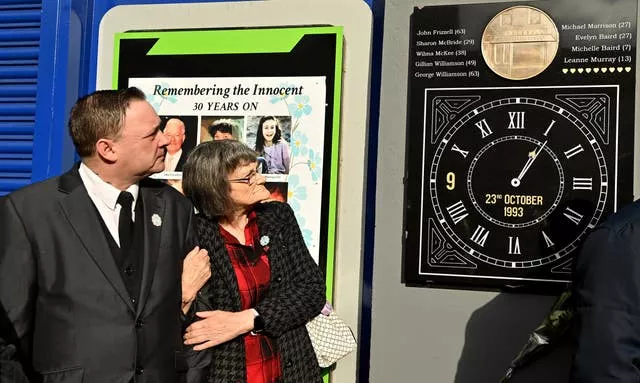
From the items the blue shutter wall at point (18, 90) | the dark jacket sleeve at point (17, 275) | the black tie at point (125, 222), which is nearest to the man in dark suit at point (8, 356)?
the dark jacket sleeve at point (17, 275)

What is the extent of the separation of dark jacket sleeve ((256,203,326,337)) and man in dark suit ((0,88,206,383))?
307 millimetres

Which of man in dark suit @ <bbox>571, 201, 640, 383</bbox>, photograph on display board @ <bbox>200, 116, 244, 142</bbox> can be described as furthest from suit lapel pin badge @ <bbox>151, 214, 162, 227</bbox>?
man in dark suit @ <bbox>571, 201, 640, 383</bbox>

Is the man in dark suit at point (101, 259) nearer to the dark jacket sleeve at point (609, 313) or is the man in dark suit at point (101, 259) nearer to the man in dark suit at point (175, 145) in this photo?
the man in dark suit at point (175, 145)

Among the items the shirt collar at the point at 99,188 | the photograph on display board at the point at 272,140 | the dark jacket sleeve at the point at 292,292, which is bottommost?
the dark jacket sleeve at the point at 292,292

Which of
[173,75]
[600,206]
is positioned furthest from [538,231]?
[173,75]

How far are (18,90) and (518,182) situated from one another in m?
2.56

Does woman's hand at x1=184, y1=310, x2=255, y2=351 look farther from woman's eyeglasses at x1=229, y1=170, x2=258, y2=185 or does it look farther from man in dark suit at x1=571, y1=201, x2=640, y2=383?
man in dark suit at x1=571, y1=201, x2=640, y2=383

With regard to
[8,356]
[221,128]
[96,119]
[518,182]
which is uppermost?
[221,128]

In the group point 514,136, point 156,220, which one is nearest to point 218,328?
point 156,220

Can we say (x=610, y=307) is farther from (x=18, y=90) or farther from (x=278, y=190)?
(x=18, y=90)

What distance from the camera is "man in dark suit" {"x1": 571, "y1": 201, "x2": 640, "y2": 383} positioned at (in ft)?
6.28

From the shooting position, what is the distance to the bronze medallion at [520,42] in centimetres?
306

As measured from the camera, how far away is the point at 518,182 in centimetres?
305

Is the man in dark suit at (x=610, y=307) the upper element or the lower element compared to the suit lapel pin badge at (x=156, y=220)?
lower
